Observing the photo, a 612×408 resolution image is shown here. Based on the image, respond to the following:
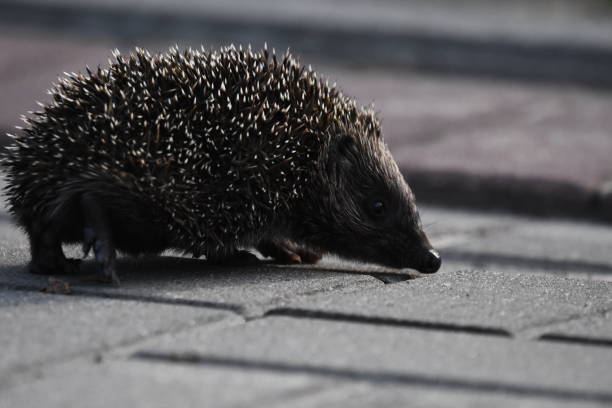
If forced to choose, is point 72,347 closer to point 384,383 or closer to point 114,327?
point 114,327

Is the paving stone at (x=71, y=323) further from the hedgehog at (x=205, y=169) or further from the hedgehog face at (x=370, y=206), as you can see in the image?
the hedgehog face at (x=370, y=206)

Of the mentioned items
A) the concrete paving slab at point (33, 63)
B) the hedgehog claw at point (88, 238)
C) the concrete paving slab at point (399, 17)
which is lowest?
the hedgehog claw at point (88, 238)

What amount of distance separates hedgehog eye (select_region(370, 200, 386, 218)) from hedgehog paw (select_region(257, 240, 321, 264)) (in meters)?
0.50

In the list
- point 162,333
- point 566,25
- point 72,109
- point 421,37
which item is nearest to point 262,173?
point 72,109

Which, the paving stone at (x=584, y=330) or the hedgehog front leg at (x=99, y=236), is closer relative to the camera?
the paving stone at (x=584, y=330)

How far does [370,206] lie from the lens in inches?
259

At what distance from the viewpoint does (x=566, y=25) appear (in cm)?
1738

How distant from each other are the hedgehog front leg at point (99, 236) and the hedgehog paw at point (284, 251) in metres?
1.21

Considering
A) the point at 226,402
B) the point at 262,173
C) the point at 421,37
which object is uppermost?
the point at 421,37

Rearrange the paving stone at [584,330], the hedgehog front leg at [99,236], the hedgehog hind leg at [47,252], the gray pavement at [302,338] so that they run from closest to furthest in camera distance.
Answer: the gray pavement at [302,338] < the paving stone at [584,330] < the hedgehog front leg at [99,236] < the hedgehog hind leg at [47,252]

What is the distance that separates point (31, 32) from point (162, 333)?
11741mm

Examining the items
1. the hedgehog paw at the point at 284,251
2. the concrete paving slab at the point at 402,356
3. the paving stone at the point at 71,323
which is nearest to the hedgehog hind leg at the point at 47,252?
the paving stone at the point at 71,323

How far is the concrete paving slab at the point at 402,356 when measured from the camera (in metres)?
4.39

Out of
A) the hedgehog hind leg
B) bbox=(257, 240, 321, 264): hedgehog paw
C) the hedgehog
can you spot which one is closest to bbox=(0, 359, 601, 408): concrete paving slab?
the hedgehog
